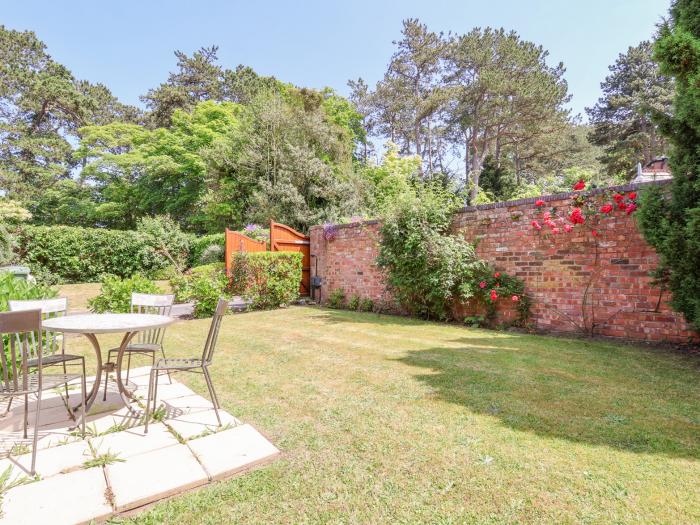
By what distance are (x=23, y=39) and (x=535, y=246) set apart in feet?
97.6

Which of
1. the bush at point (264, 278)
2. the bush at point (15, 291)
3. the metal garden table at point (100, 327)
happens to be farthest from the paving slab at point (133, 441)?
the bush at point (264, 278)

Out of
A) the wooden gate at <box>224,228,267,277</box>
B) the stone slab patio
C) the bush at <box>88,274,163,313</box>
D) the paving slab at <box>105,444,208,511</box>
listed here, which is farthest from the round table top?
the wooden gate at <box>224,228,267,277</box>

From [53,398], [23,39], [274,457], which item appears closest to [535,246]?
[274,457]

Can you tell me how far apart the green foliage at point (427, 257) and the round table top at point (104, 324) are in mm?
4615

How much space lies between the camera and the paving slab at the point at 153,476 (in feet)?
5.79

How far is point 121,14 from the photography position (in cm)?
930

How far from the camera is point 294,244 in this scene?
9.98m

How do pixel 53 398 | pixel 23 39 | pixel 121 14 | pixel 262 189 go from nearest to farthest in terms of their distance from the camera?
pixel 53 398 < pixel 121 14 < pixel 262 189 < pixel 23 39

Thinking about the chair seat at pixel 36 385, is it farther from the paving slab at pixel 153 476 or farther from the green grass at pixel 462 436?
the green grass at pixel 462 436

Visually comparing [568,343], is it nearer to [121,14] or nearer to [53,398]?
[53,398]

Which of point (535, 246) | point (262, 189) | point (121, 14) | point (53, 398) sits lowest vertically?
point (53, 398)

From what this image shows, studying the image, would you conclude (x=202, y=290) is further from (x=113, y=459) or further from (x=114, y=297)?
(x=113, y=459)

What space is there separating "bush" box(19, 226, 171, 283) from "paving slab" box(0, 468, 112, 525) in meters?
12.7

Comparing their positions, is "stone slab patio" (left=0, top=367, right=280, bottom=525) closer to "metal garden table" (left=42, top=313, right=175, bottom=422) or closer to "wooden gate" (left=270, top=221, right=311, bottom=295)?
"metal garden table" (left=42, top=313, right=175, bottom=422)
